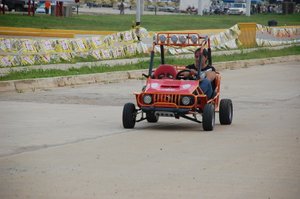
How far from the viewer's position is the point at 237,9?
114 m

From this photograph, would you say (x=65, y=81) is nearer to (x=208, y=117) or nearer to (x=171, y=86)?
(x=171, y=86)

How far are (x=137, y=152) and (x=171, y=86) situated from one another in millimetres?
3041

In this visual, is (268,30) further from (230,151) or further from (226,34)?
(230,151)

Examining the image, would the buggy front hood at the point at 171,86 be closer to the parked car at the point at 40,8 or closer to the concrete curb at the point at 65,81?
the concrete curb at the point at 65,81

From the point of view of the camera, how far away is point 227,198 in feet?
33.0

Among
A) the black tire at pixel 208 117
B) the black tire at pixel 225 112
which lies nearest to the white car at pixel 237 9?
Result: the black tire at pixel 225 112

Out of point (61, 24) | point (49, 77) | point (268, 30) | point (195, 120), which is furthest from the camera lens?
point (61, 24)

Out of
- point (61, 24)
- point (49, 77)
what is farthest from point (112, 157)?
point (61, 24)

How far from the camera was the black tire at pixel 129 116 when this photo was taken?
1627 centimetres

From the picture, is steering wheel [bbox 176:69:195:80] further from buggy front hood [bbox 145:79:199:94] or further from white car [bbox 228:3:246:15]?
white car [bbox 228:3:246:15]

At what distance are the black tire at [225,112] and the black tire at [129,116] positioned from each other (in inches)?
62.3

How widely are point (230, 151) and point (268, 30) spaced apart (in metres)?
34.5

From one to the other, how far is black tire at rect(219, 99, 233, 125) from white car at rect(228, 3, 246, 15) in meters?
95.9

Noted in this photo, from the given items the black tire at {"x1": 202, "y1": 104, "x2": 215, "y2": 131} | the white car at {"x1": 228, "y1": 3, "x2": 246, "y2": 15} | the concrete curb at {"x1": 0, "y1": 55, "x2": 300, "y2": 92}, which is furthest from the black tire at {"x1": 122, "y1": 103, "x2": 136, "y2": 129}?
the white car at {"x1": 228, "y1": 3, "x2": 246, "y2": 15}
